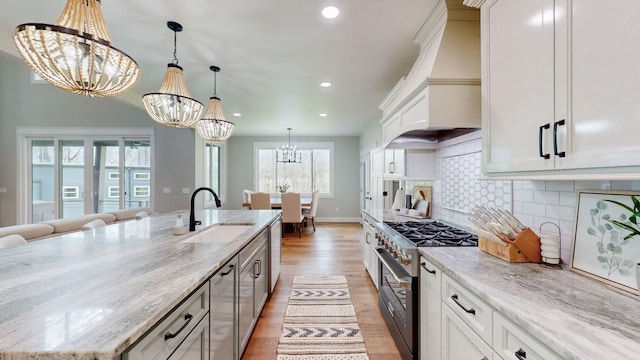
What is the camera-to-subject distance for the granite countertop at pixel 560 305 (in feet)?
2.20

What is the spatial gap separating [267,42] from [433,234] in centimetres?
234

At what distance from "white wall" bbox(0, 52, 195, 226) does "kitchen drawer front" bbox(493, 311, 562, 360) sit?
576 centimetres

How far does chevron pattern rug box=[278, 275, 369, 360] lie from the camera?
194cm

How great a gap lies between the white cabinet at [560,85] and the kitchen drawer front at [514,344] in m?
0.60

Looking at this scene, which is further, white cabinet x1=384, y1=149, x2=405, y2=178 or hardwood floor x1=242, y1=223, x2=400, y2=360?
white cabinet x1=384, y1=149, x2=405, y2=178

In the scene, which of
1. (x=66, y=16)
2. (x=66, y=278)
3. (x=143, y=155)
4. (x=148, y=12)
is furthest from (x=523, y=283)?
(x=143, y=155)

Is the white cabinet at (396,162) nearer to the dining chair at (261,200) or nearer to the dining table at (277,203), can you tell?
the dining chair at (261,200)

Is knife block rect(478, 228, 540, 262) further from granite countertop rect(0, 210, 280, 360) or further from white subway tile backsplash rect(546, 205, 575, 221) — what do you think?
granite countertop rect(0, 210, 280, 360)

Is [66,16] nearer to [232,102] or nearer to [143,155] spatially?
[232,102]

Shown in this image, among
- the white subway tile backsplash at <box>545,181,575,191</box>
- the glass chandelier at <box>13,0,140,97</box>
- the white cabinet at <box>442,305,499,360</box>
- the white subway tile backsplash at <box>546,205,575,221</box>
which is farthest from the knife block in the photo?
the glass chandelier at <box>13,0,140,97</box>

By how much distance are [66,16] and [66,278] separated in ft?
4.76

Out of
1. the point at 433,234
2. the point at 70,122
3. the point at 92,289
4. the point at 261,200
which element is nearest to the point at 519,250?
the point at 433,234

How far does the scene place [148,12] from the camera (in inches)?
82.4

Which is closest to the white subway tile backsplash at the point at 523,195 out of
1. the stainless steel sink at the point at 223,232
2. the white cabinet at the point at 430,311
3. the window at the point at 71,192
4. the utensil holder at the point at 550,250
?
the utensil holder at the point at 550,250
